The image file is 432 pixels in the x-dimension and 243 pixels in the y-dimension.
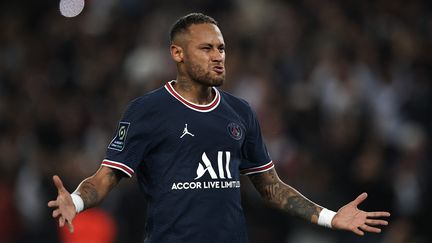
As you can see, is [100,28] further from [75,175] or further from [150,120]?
[150,120]

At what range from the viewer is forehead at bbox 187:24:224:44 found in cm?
527

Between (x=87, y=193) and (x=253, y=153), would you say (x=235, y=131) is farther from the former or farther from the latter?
(x=87, y=193)

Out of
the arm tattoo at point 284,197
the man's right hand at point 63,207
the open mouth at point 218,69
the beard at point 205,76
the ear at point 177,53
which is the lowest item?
the man's right hand at point 63,207

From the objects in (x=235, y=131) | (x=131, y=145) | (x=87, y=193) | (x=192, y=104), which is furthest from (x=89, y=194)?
(x=235, y=131)

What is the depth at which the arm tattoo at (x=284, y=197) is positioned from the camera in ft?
17.7

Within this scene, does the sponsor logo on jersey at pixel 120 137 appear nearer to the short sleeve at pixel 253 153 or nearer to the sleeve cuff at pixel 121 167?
the sleeve cuff at pixel 121 167

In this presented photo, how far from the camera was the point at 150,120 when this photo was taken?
201 inches

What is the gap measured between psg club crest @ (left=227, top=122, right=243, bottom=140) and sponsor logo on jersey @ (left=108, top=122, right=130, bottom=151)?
0.58 meters

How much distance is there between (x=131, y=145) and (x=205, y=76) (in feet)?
1.91

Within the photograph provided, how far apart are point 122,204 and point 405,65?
3.74m

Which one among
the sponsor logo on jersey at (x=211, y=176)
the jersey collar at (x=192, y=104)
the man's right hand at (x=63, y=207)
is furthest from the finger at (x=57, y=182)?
the jersey collar at (x=192, y=104)

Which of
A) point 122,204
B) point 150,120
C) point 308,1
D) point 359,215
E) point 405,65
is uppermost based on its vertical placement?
point 308,1

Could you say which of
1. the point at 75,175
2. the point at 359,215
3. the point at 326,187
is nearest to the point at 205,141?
the point at 359,215

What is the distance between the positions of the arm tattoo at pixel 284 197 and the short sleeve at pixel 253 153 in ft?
0.20
